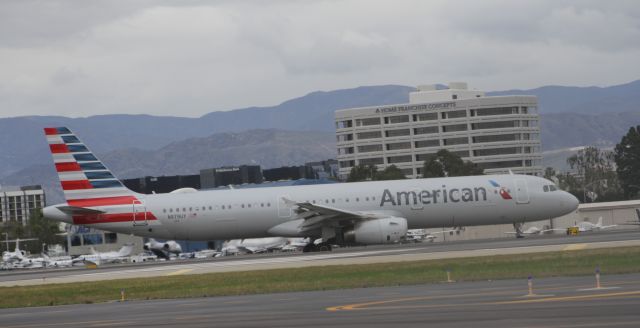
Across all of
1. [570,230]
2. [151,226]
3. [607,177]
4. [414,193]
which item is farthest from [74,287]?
[607,177]

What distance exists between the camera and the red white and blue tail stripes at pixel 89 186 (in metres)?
57.7

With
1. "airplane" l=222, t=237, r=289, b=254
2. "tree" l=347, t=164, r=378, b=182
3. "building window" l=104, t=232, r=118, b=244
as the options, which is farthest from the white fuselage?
"tree" l=347, t=164, r=378, b=182

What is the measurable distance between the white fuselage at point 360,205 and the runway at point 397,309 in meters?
24.1

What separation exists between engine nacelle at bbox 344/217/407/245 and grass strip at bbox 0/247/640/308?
41.3 feet

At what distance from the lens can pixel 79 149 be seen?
5919cm

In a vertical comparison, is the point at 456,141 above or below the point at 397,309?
above

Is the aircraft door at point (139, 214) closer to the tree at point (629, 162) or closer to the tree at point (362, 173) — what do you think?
the tree at point (362, 173)

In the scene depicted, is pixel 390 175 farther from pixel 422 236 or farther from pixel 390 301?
pixel 390 301

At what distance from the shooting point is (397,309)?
24.3 meters

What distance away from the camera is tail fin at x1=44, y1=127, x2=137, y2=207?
58.1 metres

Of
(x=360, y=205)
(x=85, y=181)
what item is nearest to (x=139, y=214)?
(x=85, y=181)

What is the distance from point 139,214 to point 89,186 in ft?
9.55

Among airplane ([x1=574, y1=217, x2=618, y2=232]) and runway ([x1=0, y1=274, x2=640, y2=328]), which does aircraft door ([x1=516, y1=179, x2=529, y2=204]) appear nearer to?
airplane ([x1=574, y1=217, x2=618, y2=232])

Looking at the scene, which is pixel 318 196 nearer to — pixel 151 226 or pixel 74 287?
pixel 151 226
